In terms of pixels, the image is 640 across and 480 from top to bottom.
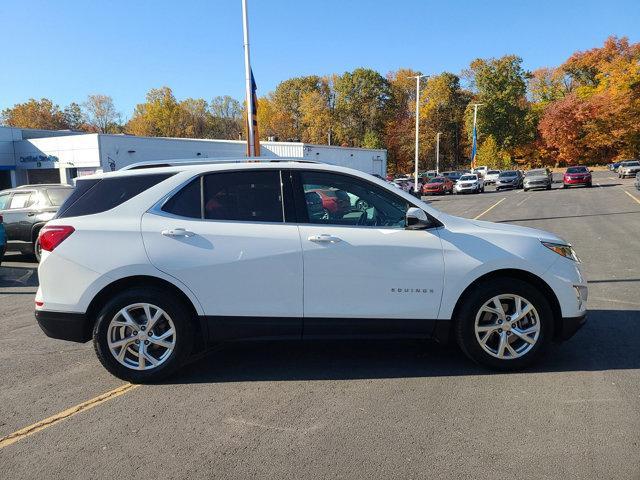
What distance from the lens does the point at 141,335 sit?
167 inches

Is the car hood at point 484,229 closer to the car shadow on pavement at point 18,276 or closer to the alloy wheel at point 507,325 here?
the alloy wheel at point 507,325

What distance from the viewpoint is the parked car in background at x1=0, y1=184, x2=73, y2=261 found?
1130cm

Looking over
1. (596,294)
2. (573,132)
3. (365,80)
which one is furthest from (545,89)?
(596,294)

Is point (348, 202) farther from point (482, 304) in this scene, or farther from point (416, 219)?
point (482, 304)

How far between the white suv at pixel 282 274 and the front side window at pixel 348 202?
1 cm

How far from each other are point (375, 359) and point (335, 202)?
1512 millimetres

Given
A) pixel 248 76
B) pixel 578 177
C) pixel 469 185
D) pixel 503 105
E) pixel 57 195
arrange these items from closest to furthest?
pixel 57 195 < pixel 248 76 < pixel 578 177 < pixel 469 185 < pixel 503 105

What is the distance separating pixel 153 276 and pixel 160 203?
2.02ft

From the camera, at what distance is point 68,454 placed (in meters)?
3.28

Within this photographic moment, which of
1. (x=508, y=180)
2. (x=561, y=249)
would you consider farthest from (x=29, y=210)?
(x=508, y=180)

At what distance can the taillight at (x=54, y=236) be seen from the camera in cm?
427

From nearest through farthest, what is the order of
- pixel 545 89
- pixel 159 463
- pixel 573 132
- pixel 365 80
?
pixel 159 463 → pixel 573 132 → pixel 365 80 → pixel 545 89

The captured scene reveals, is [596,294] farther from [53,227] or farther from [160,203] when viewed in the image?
[53,227]

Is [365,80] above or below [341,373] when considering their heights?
above
